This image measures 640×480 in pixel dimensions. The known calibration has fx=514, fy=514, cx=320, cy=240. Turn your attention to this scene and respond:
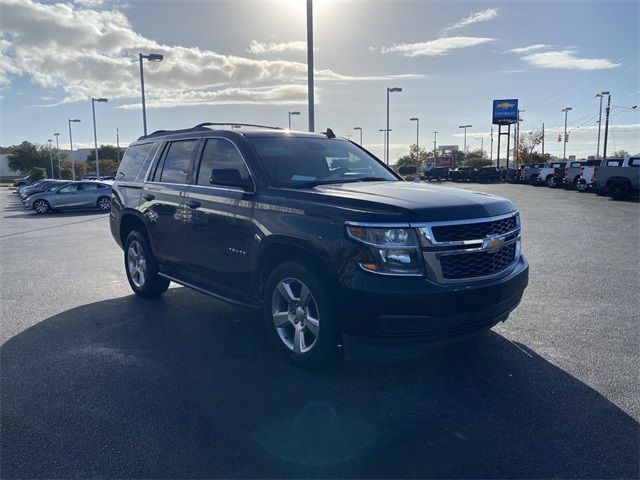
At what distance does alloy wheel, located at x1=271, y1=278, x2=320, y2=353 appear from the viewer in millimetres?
4090

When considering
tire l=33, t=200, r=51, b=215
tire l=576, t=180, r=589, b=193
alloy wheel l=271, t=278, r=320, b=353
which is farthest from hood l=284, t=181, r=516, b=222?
tire l=576, t=180, r=589, b=193

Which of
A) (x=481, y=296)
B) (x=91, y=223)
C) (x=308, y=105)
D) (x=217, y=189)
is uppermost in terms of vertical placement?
(x=308, y=105)

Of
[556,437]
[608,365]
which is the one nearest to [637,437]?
[556,437]

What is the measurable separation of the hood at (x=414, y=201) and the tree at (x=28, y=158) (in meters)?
91.2

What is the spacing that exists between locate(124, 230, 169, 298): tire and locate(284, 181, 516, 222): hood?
2.93 metres

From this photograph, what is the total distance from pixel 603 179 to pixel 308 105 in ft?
57.5

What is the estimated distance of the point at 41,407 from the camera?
12.2ft

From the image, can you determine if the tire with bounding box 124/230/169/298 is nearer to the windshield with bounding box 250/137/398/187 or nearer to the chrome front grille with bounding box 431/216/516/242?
the windshield with bounding box 250/137/398/187

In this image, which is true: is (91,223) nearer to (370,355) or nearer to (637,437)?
(370,355)

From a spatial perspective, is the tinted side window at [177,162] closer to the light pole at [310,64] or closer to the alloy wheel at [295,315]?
the alloy wheel at [295,315]

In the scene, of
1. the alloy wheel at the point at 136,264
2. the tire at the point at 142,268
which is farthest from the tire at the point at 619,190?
the alloy wheel at the point at 136,264

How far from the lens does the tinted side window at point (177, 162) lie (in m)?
5.73

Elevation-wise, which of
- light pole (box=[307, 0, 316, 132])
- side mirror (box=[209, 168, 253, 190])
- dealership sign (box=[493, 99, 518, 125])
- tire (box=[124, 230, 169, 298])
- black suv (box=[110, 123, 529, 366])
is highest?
dealership sign (box=[493, 99, 518, 125])

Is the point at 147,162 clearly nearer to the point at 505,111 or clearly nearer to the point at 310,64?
the point at 310,64
